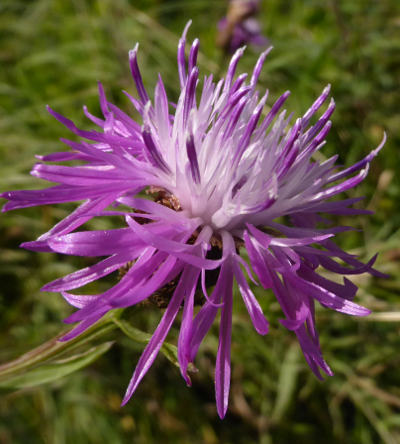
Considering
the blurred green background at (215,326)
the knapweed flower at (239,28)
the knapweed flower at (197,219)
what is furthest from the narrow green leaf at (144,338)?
the knapweed flower at (239,28)

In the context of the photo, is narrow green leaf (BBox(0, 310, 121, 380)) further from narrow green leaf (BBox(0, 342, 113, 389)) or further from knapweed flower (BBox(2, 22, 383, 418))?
knapweed flower (BBox(2, 22, 383, 418))

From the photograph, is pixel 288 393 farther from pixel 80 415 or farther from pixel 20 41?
pixel 20 41

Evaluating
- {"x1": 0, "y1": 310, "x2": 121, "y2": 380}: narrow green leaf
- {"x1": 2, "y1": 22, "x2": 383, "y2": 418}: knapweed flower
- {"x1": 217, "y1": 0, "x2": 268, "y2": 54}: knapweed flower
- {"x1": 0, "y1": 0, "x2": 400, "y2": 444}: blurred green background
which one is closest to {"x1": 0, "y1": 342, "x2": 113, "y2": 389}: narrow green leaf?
{"x1": 0, "y1": 310, "x2": 121, "y2": 380}: narrow green leaf

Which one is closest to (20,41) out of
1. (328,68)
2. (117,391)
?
(328,68)

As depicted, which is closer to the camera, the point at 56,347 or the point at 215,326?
the point at 56,347

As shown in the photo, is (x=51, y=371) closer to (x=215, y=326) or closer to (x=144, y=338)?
(x=144, y=338)

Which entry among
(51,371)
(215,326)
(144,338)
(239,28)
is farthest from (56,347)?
(239,28)
